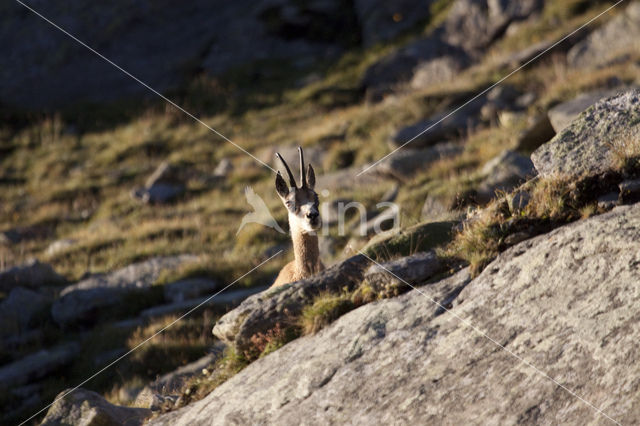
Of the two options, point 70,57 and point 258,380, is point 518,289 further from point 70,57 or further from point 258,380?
point 70,57

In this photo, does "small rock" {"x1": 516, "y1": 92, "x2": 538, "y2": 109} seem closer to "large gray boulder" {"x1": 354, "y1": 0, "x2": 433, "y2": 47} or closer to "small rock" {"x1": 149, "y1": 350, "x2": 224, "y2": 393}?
"large gray boulder" {"x1": 354, "y1": 0, "x2": 433, "y2": 47}

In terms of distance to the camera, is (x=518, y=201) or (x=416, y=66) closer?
(x=518, y=201)

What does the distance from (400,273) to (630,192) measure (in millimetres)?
2295

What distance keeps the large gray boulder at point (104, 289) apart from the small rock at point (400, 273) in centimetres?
1005

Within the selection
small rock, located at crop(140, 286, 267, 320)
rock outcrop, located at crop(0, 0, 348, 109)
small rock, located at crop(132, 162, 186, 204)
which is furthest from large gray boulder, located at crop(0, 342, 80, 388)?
rock outcrop, located at crop(0, 0, 348, 109)

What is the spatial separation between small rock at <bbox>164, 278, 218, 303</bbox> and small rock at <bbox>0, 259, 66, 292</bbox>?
145 inches

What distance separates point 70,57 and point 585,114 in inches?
1374

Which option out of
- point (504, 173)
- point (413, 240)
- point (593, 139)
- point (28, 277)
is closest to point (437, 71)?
point (504, 173)

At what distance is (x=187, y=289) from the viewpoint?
1599 centimetres

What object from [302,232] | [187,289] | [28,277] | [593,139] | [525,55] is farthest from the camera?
[525,55]

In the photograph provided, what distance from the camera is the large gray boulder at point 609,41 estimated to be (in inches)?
1018

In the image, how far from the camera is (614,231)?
19.7 feet

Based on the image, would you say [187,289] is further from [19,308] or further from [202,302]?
[19,308]

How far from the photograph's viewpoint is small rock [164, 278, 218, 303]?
1585 centimetres
